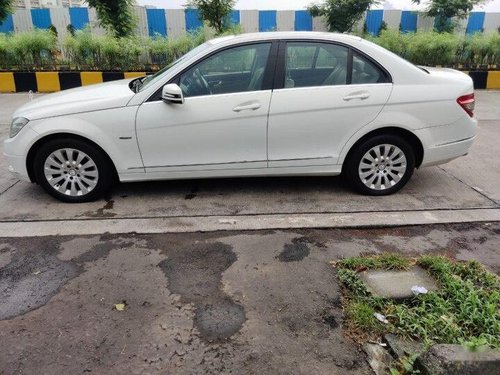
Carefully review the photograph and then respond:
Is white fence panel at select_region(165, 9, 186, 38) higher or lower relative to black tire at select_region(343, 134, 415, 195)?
higher

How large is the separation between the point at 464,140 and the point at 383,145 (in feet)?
2.94

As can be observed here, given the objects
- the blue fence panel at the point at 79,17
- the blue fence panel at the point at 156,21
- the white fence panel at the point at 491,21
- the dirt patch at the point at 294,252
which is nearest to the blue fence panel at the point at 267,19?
the blue fence panel at the point at 156,21

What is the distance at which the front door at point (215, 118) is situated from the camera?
→ 4312mm

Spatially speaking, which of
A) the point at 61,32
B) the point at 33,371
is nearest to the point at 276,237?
the point at 33,371

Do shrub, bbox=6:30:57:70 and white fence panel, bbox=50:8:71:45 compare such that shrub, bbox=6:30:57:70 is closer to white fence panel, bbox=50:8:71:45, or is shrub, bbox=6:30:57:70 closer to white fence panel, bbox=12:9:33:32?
white fence panel, bbox=50:8:71:45

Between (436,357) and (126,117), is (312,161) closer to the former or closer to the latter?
(126,117)

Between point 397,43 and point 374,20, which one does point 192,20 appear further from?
point 397,43

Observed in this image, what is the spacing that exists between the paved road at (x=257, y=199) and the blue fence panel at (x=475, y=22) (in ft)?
51.7

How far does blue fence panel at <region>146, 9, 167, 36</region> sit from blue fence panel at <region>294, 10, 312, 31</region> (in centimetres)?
527

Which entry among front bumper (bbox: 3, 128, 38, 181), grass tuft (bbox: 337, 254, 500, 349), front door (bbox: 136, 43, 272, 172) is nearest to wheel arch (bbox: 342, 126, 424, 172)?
front door (bbox: 136, 43, 272, 172)

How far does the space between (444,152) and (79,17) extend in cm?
1690

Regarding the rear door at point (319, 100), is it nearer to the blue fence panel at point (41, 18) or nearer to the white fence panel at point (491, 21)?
the blue fence panel at point (41, 18)

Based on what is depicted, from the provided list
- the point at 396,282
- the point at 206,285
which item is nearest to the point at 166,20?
the point at 206,285

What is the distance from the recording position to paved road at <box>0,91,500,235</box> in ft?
14.3
